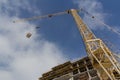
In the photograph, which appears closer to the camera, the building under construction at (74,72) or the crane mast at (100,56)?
the crane mast at (100,56)

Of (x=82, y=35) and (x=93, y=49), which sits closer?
(x=93, y=49)

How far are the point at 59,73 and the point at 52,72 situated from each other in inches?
63.4

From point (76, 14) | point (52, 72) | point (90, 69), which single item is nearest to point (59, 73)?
point (52, 72)

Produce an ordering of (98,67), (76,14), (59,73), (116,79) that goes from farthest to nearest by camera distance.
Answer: (76,14)
(59,73)
(98,67)
(116,79)

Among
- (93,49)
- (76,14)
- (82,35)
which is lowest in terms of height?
(93,49)

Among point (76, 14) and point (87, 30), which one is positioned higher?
point (76, 14)

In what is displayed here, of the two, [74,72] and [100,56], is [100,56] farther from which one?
[74,72]

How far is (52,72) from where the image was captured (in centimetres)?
4422

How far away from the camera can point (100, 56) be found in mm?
37281

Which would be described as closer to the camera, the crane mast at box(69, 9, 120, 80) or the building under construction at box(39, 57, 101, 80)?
the crane mast at box(69, 9, 120, 80)

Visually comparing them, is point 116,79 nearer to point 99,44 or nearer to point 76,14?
point 99,44

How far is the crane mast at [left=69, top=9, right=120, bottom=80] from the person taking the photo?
3478cm

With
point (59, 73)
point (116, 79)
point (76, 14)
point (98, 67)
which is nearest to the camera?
point (116, 79)

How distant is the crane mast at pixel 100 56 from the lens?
1369 inches
